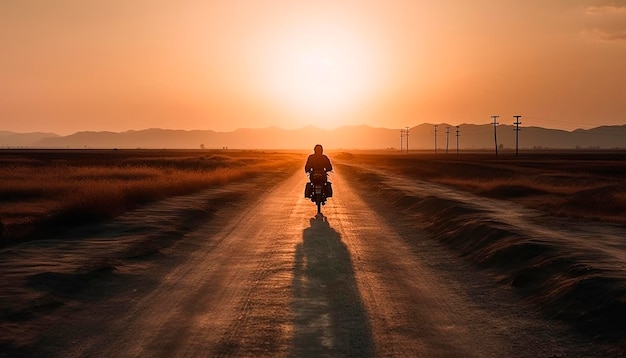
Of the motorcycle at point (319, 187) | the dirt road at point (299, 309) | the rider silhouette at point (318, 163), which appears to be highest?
the rider silhouette at point (318, 163)

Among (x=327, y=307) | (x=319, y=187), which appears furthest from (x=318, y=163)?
(x=327, y=307)

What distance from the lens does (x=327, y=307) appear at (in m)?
8.52

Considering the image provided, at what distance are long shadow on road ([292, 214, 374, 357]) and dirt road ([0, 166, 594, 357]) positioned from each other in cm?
2

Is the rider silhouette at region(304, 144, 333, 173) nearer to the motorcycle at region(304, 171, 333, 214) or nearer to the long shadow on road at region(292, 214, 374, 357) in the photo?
the motorcycle at region(304, 171, 333, 214)

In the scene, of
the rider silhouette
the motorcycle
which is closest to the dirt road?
the motorcycle

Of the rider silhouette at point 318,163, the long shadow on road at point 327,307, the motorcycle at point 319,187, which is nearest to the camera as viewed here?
the long shadow on road at point 327,307

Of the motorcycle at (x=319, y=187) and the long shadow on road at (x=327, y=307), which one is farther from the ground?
the motorcycle at (x=319, y=187)

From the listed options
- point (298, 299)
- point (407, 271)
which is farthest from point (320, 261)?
point (298, 299)

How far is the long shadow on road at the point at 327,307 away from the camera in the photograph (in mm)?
6745

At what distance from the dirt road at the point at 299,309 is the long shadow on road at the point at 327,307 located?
18 mm

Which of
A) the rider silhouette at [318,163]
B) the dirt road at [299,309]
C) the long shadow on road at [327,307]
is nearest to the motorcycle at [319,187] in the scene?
the rider silhouette at [318,163]

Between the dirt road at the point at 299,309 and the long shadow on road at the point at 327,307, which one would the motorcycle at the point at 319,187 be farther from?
the long shadow on road at the point at 327,307

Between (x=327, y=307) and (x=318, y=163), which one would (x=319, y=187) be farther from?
(x=327, y=307)

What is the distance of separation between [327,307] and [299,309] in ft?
1.38
